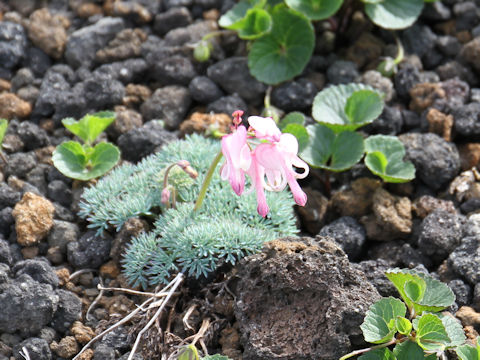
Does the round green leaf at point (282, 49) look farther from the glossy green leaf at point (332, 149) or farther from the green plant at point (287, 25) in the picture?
the glossy green leaf at point (332, 149)

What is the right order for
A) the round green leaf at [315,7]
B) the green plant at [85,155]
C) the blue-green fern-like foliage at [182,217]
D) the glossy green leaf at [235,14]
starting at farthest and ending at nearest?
1. the glossy green leaf at [235,14]
2. the round green leaf at [315,7]
3. the green plant at [85,155]
4. the blue-green fern-like foliage at [182,217]

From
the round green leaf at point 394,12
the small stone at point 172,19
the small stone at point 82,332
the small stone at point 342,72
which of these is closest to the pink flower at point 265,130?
the small stone at point 82,332

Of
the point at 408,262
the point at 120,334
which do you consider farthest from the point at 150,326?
the point at 408,262

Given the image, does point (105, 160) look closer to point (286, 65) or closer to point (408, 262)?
point (286, 65)

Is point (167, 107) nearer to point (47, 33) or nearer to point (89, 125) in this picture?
point (89, 125)

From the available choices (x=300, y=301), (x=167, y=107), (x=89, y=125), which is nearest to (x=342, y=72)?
(x=167, y=107)

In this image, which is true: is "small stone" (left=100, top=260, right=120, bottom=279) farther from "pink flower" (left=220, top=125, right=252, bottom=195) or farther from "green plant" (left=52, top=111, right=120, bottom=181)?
"pink flower" (left=220, top=125, right=252, bottom=195)
